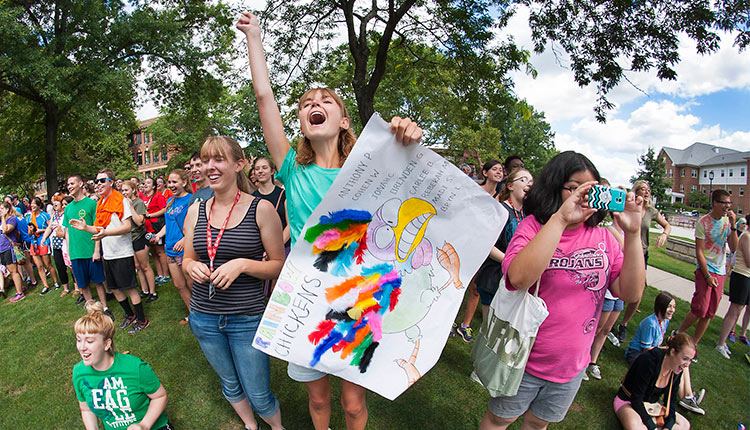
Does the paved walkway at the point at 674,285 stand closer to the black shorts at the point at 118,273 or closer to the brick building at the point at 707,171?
the black shorts at the point at 118,273

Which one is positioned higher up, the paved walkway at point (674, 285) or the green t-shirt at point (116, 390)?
the green t-shirt at point (116, 390)

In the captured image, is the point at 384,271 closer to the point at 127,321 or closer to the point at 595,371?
the point at 595,371

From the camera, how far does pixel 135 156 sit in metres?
52.4

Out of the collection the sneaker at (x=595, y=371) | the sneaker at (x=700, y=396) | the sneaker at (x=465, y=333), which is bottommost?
the sneaker at (x=700, y=396)

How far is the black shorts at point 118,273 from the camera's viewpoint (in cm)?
448

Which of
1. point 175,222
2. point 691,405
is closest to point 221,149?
point 175,222

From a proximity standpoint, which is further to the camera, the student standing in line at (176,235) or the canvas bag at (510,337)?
the student standing in line at (176,235)

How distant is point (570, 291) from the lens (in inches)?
69.9

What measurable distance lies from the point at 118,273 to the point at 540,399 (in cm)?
479

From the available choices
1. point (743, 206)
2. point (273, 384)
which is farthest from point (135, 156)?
point (743, 206)

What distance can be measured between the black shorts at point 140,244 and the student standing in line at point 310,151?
15.5ft

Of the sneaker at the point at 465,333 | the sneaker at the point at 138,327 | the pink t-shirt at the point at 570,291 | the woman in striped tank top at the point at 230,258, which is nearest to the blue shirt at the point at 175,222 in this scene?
the sneaker at the point at 138,327

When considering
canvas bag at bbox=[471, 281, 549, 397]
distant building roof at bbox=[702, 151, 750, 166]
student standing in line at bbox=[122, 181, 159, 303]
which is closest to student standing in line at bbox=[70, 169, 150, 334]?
student standing in line at bbox=[122, 181, 159, 303]

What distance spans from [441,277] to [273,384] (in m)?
2.36
